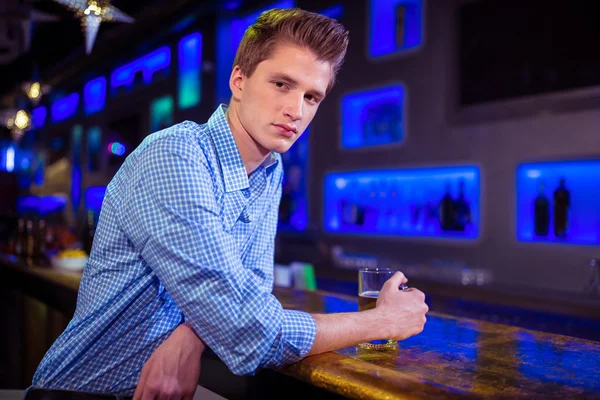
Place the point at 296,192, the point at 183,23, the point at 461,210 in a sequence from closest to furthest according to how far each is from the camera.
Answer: the point at 461,210 → the point at 296,192 → the point at 183,23

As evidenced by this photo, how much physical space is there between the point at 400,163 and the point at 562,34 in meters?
1.12

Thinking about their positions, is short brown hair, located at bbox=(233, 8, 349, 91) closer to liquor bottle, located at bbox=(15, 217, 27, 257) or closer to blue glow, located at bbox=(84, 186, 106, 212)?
liquor bottle, located at bbox=(15, 217, 27, 257)

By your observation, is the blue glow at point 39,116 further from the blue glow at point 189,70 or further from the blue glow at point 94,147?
the blue glow at point 189,70

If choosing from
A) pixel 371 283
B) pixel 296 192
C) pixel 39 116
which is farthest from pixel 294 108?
pixel 39 116

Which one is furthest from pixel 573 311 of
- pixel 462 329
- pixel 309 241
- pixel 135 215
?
pixel 309 241

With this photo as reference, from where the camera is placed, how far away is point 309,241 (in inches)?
159

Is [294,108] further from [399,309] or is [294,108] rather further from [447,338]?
[447,338]

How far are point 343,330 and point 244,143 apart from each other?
49 cm

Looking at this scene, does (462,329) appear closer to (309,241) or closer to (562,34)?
(562,34)

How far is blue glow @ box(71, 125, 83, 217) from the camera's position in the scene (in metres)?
8.09

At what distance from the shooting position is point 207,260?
3.13ft

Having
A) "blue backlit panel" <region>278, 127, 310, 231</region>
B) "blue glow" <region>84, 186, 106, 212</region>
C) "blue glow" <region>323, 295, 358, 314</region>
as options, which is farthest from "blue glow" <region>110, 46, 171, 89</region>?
"blue glow" <region>323, 295, 358, 314</region>

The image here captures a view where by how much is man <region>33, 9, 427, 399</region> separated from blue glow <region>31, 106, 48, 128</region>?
9592 millimetres

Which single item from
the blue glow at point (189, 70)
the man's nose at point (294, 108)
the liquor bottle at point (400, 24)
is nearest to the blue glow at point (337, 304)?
the man's nose at point (294, 108)
